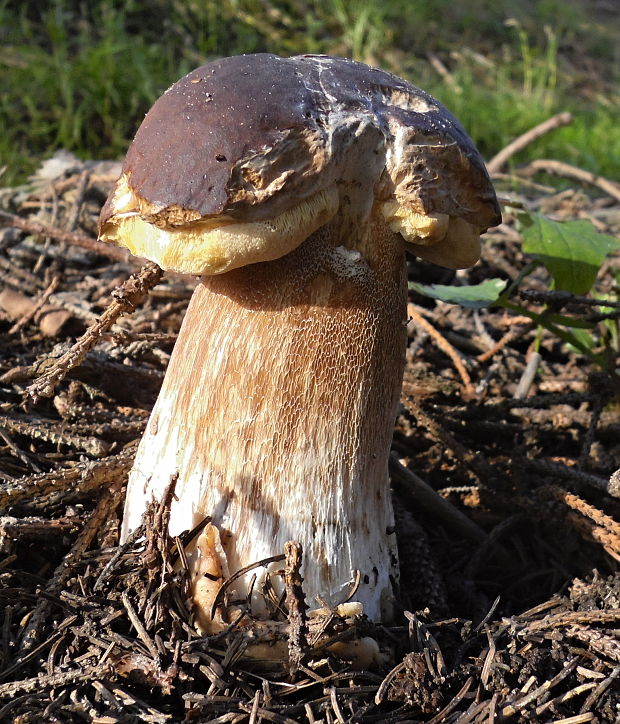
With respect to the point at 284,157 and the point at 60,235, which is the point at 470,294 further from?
the point at 60,235

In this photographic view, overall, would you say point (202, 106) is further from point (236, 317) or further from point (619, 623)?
point (619, 623)

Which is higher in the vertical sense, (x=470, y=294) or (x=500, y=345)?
(x=470, y=294)

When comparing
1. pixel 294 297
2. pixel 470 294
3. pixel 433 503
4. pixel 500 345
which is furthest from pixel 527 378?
pixel 294 297

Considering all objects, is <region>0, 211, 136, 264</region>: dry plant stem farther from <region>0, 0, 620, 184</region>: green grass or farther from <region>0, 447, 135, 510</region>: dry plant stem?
<region>0, 0, 620, 184</region>: green grass

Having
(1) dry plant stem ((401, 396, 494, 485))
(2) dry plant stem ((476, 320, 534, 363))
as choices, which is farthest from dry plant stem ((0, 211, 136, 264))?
(2) dry plant stem ((476, 320, 534, 363))

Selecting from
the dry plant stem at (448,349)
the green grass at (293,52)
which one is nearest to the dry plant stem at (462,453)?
the dry plant stem at (448,349)

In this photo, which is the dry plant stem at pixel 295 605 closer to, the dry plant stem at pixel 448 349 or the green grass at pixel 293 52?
the dry plant stem at pixel 448 349

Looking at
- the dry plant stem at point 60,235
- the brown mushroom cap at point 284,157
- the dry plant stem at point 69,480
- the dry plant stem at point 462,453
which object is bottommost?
the dry plant stem at point 69,480
